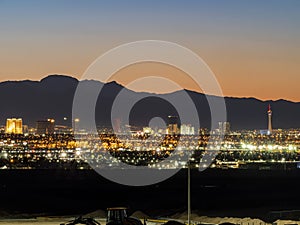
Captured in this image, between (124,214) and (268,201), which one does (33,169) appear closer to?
(268,201)

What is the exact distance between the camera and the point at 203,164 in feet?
541

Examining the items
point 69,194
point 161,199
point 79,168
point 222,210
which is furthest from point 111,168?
point 222,210

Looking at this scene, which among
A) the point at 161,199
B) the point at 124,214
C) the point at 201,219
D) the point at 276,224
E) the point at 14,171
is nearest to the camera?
the point at 124,214

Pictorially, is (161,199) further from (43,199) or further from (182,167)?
(182,167)

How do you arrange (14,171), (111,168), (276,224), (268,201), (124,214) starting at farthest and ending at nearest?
(111,168) < (14,171) < (268,201) < (276,224) < (124,214)

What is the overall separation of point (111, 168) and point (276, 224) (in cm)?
12519

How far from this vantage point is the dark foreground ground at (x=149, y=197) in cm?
6488

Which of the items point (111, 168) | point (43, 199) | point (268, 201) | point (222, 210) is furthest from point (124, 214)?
point (111, 168)

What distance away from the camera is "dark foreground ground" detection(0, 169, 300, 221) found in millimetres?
64875

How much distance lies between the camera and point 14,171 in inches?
5846

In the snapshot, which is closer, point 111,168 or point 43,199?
point 43,199

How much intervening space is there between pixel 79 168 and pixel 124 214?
12638cm

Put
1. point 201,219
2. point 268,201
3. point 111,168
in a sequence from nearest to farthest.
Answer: point 201,219 < point 268,201 < point 111,168

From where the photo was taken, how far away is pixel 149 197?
87750 mm
